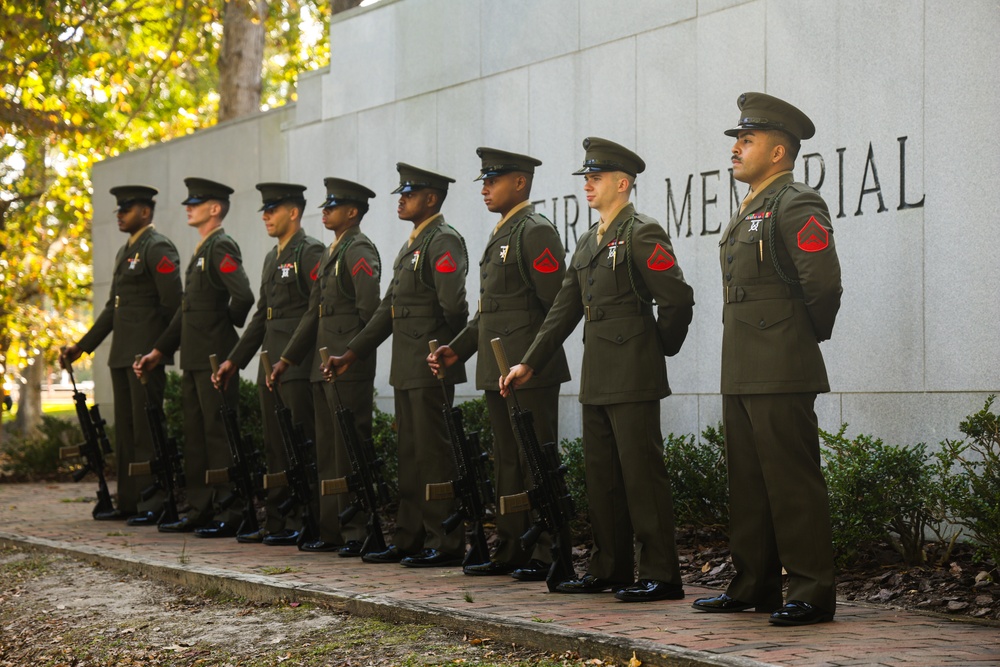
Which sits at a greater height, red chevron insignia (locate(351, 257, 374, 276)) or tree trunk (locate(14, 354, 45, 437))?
red chevron insignia (locate(351, 257, 374, 276))

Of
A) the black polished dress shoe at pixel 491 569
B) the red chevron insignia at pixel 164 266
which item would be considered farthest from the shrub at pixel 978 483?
the red chevron insignia at pixel 164 266

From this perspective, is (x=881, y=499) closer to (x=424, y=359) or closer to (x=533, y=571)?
(x=533, y=571)

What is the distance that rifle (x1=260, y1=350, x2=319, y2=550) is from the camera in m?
8.91

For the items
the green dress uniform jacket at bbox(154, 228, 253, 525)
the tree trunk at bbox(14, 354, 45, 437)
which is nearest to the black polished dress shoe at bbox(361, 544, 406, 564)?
the green dress uniform jacket at bbox(154, 228, 253, 525)

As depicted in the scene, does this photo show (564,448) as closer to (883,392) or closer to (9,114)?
(883,392)

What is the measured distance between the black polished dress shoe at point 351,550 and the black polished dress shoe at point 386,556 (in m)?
0.26

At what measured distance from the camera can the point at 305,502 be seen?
29.3 ft

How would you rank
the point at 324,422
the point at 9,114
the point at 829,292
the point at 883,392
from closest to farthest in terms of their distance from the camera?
the point at 829,292
the point at 883,392
the point at 324,422
the point at 9,114

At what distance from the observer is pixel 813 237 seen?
559 cm

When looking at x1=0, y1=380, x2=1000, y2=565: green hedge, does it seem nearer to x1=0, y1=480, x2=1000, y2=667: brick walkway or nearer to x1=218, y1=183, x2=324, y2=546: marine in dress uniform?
x1=0, y1=480, x2=1000, y2=667: brick walkway

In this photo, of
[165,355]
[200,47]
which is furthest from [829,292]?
[200,47]

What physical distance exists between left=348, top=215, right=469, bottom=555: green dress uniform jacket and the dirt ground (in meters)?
1.36

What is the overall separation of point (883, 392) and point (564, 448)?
2271 millimetres

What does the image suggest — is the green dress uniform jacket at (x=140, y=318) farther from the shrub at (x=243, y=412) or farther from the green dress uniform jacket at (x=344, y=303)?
the green dress uniform jacket at (x=344, y=303)
